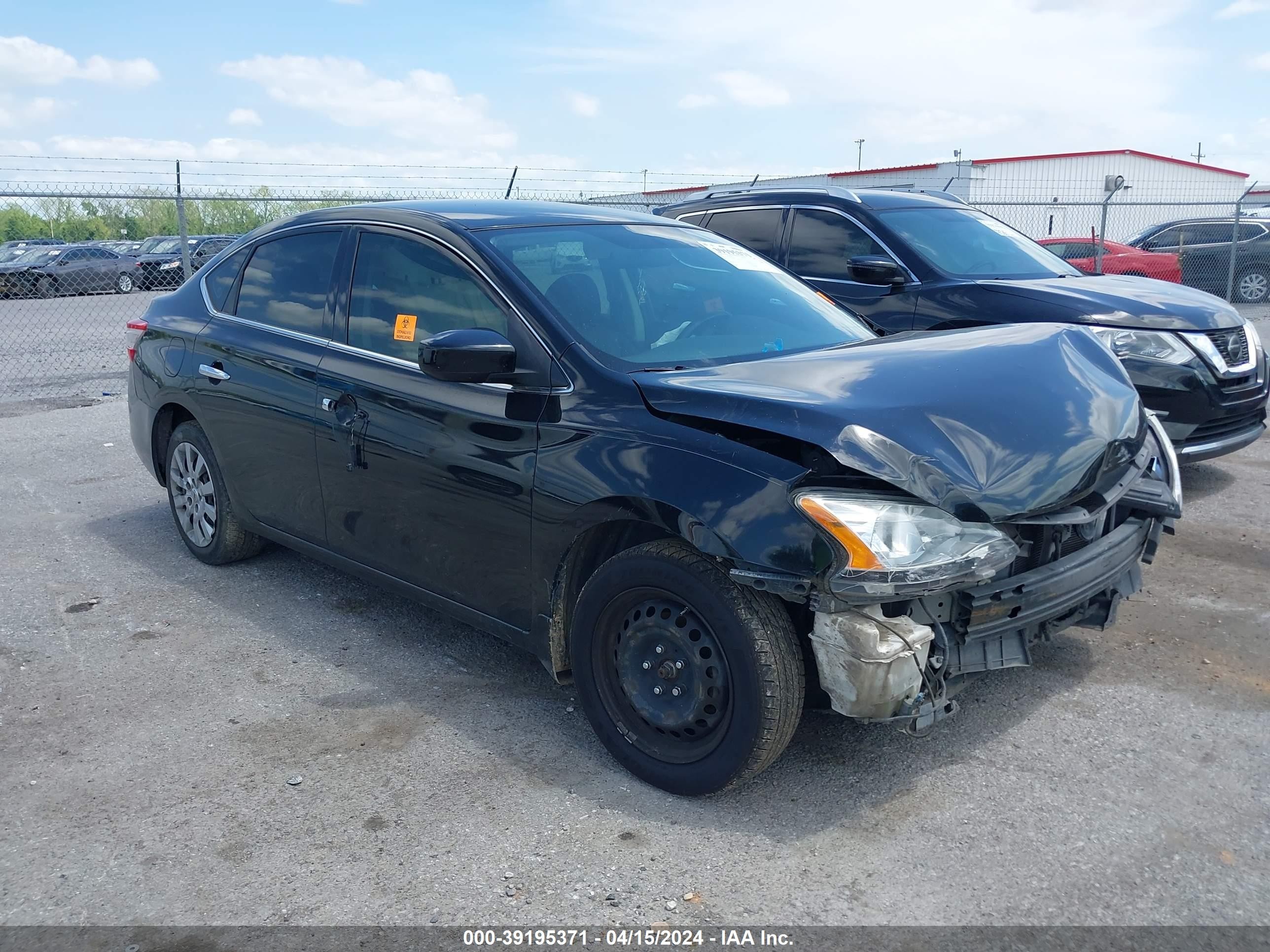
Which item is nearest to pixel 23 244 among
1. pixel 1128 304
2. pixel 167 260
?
pixel 167 260

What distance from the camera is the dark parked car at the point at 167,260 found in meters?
19.4

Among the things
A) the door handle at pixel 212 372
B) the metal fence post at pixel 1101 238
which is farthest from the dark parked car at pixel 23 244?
the door handle at pixel 212 372

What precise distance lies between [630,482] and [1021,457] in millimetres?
1141

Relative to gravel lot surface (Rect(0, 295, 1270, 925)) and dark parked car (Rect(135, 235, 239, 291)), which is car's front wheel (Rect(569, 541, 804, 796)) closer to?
gravel lot surface (Rect(0, 295, 1270, 925))

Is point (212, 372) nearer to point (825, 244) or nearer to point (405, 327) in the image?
point (405, 327)

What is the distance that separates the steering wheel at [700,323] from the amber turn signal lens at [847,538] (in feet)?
3.85

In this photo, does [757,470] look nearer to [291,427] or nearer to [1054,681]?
[1054,681]

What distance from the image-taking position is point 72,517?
20.8 feet

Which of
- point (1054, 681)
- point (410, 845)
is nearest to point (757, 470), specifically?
point (410, 845)

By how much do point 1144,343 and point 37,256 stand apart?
2327 cm

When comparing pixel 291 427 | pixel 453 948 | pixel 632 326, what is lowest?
pixel 453 948

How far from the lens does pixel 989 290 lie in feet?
21.3

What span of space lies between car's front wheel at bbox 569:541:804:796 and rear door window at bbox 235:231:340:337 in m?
1.93

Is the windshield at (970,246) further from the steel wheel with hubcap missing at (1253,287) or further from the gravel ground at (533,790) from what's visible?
the steel wheel with hubcap missing at (1253,287)
